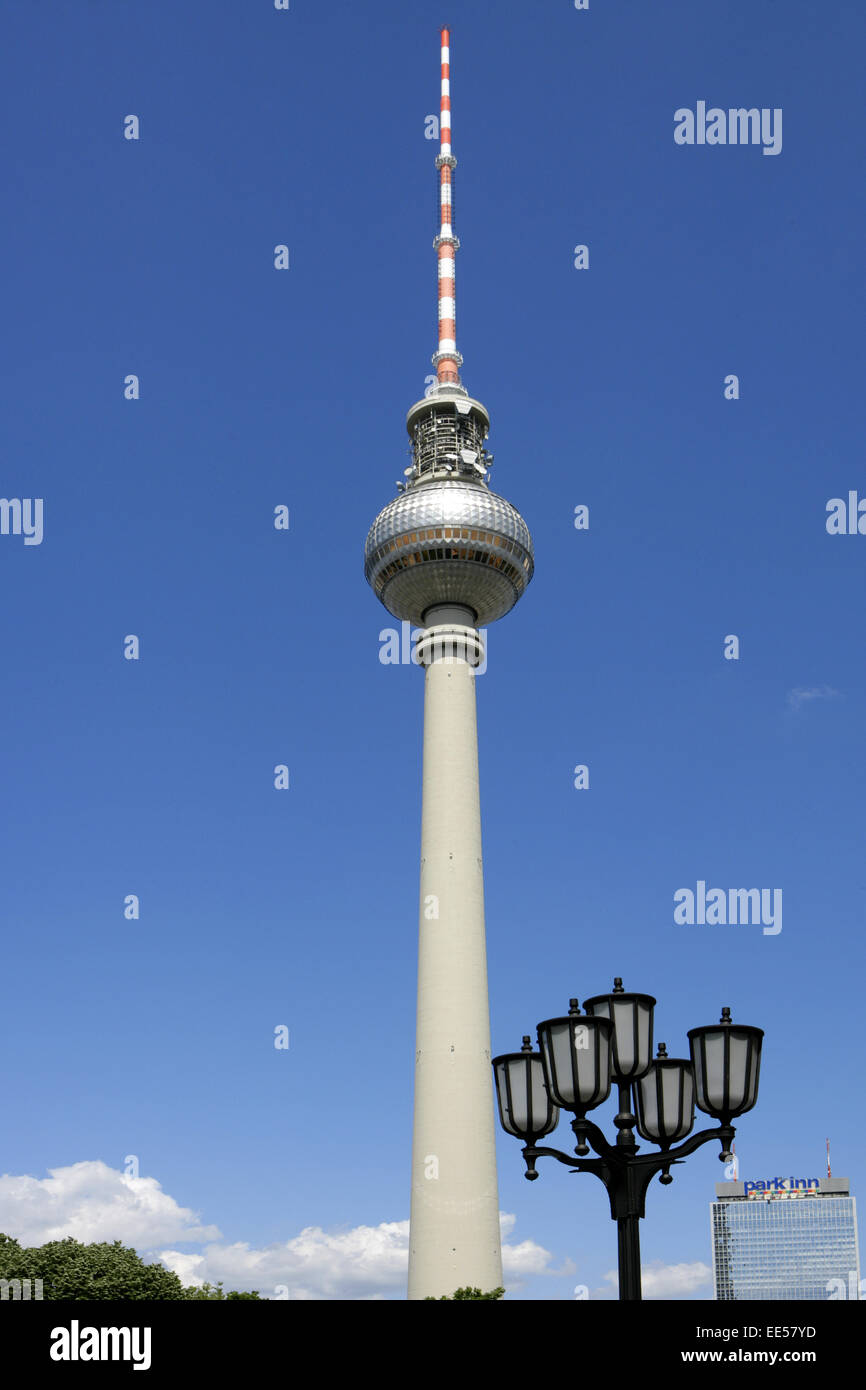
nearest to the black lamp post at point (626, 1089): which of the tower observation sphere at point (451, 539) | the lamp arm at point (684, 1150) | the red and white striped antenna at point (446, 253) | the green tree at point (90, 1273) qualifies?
the lamp arm at point (684, 1150)

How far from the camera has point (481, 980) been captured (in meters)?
99.6

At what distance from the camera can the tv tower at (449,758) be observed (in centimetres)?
9350

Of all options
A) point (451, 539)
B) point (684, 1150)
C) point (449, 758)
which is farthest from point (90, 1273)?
point (684, 1150)

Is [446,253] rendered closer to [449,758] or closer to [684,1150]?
[449,758]

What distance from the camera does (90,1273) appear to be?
86062 mm

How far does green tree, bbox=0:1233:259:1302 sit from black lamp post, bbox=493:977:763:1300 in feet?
236

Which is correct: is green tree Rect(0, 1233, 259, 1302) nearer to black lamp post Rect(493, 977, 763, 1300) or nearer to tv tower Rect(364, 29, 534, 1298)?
tv tower Rect(364, 29, 534, 1298)

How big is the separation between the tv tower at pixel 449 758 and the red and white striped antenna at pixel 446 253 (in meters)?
0.12

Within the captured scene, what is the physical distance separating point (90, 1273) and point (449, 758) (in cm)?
4128

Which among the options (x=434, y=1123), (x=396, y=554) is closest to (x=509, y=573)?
(x=396, y=554)

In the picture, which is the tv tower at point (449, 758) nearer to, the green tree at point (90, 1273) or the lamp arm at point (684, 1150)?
the green tree at point (90, 1273)
